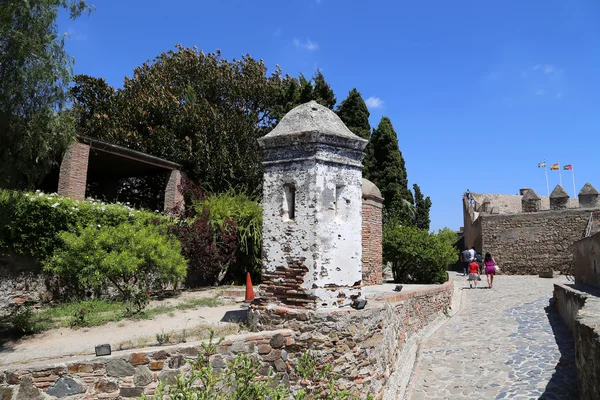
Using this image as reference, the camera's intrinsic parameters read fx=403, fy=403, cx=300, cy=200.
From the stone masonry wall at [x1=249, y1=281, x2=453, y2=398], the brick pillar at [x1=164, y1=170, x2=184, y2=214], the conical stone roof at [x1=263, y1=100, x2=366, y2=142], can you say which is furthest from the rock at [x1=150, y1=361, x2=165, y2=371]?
the brick pillar at [x1=164, y1=170, x2=184, y2=214]

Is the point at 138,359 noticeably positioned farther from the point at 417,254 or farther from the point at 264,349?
the point at 417,254

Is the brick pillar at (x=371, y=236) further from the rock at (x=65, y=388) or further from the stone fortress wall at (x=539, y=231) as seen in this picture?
the stone fortress wall at (x=539, y=231)

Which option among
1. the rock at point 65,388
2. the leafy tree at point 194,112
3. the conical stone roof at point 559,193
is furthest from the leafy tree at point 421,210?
the rock at point 65,388

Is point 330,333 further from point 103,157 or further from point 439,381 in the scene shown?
point 103,157

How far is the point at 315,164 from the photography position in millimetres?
5750

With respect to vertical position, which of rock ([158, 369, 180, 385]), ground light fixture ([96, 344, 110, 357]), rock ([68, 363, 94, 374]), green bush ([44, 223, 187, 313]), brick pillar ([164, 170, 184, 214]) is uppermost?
brick pillar ([164, 170, 184, 214])

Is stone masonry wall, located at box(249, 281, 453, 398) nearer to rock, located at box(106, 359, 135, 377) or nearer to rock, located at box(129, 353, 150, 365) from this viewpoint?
rock, located at box(129, 353, 150, 365)

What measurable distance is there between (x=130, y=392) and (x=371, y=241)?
9531 mm

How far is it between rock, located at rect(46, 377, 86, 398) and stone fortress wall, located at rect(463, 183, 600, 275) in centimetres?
2235

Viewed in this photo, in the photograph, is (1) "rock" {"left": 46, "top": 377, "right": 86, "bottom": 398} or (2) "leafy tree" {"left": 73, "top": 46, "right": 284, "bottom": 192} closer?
(1) "rock" {"left": 46, "top": 377, "right": 86, "bottom": 398}

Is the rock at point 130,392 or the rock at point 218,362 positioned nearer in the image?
the rock at point 130,392

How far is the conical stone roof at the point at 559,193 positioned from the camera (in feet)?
69.0

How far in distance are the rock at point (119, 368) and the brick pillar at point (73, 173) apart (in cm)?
922

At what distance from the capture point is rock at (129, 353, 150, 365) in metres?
4.31
